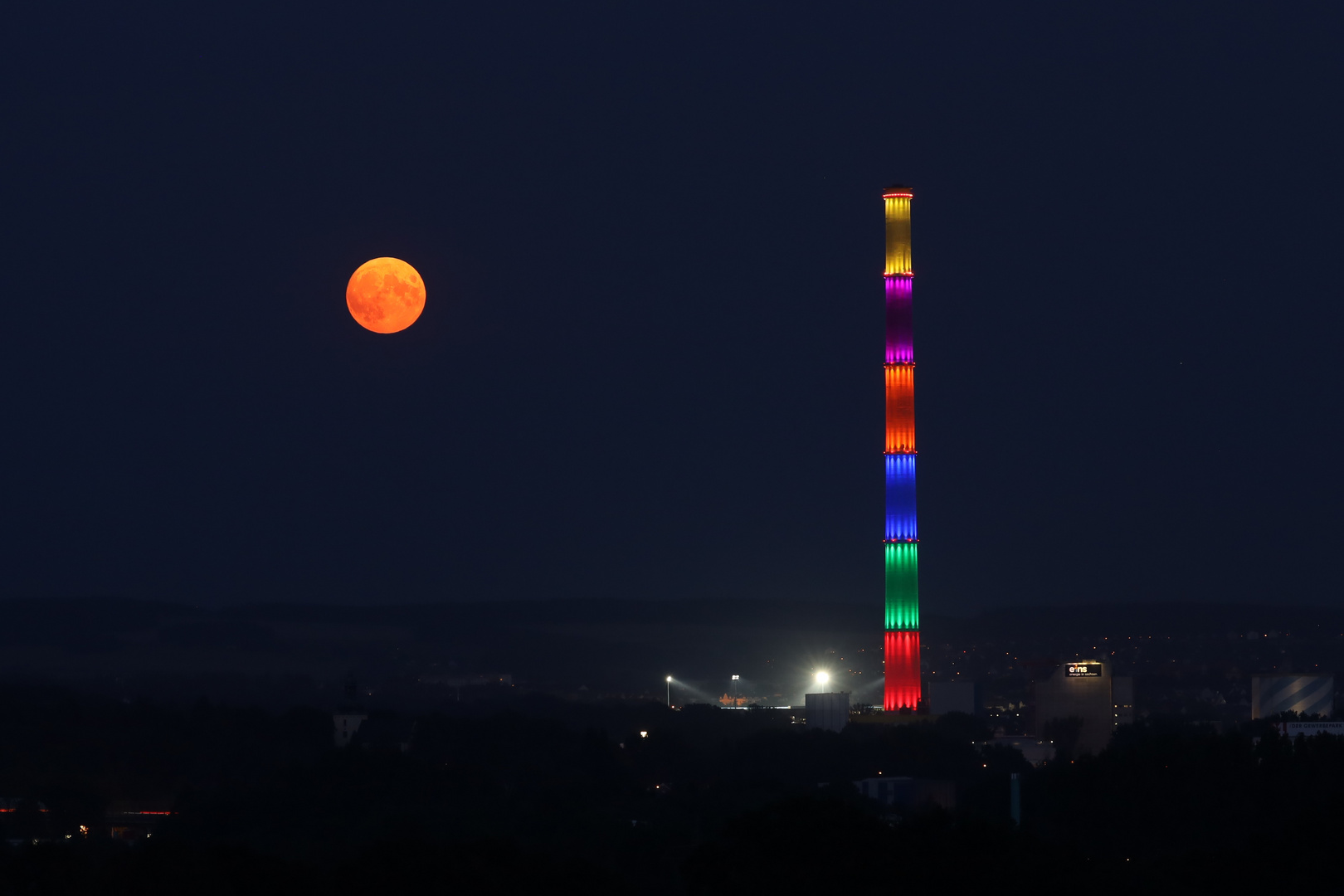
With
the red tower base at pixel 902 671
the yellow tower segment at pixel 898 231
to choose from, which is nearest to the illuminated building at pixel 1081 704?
the red tower base at pixel 902 671

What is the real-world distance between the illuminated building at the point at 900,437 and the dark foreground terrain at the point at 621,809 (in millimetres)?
9359

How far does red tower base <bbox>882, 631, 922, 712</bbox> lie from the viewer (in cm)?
15312

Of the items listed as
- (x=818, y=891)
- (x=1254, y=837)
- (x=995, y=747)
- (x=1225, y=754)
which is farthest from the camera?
(x=995, y=747)

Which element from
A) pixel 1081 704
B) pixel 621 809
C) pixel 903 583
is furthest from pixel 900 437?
pixel 1081 704

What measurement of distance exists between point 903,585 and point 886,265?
2265cm

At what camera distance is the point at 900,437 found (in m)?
149

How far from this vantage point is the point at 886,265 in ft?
489

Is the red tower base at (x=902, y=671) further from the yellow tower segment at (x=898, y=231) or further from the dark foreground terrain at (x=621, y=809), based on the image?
the yellow tower segment at (x=898, y=231)

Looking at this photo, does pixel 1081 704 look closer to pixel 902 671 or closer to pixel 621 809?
pixel 902 671

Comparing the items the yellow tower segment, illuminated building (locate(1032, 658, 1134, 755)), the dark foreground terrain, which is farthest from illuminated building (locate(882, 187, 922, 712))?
illuminated building (locate(1032, 658, 1134, 755))

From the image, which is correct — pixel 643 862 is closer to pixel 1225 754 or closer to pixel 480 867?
pixel 480 867

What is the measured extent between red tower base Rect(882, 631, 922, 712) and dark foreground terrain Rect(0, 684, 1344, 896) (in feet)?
7.44

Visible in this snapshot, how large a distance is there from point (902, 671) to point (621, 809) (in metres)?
37.3

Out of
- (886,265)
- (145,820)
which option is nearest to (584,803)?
(145,820)
